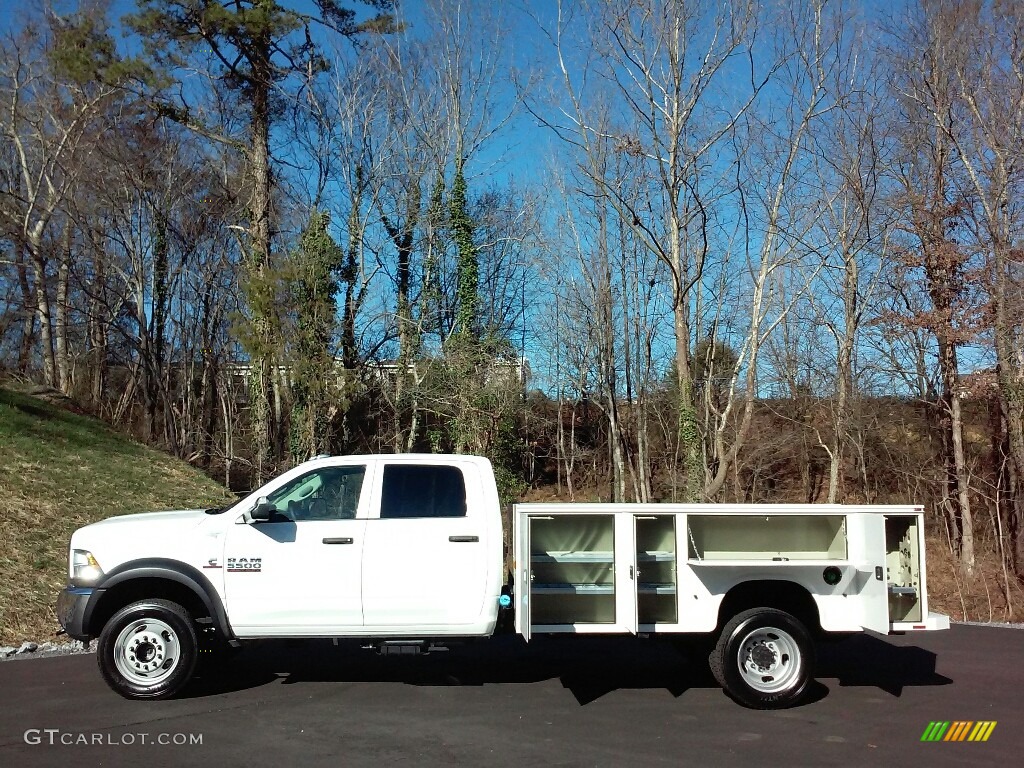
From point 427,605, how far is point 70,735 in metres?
2.73

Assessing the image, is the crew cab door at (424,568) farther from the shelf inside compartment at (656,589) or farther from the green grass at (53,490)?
the green grass at (53,490)

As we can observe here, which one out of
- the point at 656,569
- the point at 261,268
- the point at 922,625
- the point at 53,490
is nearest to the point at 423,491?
the point at 656,569

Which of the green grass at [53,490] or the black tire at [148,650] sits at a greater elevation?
the green grass at [53,490]

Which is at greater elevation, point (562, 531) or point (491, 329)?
point (491, 329)

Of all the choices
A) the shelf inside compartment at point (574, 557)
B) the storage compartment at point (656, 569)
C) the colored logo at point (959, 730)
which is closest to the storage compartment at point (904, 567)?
the colored logo at point (959, 730)

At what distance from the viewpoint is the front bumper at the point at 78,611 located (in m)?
7.11

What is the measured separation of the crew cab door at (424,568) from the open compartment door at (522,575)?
278 millimetres

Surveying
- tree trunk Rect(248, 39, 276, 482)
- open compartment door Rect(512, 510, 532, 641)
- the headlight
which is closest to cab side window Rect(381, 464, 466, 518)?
open compartment door Rect(512, 510, 532, 641)

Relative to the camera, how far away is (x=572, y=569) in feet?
24.6

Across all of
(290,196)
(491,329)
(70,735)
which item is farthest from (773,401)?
(70,735)

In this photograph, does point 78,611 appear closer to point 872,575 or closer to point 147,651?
point 147,651

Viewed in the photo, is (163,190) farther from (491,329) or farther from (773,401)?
(773,401)

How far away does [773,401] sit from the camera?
2681cm

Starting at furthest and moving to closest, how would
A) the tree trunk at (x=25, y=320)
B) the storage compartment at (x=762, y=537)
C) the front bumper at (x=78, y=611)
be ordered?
the tree trunk at (x=25, y=320) → the storage compartment at (x=762, y=537) → the front bumper at (x=78, y=611)
